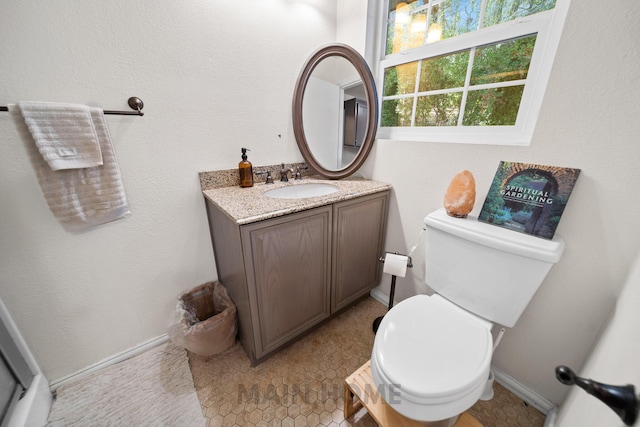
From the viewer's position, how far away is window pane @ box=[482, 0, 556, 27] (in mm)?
926

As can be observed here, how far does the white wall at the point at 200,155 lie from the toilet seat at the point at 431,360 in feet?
1.39

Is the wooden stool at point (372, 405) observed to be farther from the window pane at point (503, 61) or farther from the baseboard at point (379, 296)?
the window pane at point (503, 61)

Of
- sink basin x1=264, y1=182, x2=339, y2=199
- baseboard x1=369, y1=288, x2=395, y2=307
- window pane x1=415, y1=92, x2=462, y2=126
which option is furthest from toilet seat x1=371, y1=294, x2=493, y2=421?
window pane x1=415, y1=92, x2=462, y2=126

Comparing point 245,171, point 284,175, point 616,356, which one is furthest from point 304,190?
point 616,356

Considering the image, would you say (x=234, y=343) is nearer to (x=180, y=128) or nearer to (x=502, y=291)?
(x=180, y=128)

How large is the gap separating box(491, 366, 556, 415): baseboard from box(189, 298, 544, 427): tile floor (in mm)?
23

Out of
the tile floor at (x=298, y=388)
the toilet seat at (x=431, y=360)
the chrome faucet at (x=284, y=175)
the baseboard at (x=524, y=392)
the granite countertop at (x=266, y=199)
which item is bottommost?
the tile floor at (x=298, y=388)

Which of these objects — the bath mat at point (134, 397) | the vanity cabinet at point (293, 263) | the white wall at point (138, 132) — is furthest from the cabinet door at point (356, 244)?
the bath mat at point (134, 397)

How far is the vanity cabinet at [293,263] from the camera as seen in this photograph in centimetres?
102

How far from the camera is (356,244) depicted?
1.40 metres

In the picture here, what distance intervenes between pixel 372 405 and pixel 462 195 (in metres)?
0.93

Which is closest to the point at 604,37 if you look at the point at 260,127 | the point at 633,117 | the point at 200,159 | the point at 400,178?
the point at 633,117

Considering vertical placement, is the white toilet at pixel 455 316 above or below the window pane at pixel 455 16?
below

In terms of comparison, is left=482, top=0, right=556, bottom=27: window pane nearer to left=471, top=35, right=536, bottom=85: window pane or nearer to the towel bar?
left=471, top=35, right=536, bottom=85: window pane
